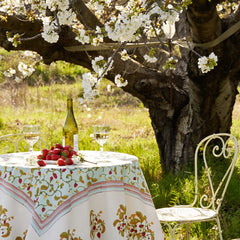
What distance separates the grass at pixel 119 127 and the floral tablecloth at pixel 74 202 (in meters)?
1.29

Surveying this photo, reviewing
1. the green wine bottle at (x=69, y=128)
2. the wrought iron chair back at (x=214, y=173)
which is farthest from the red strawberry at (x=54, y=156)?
the wrought iron chair back at (x=214, y=173)

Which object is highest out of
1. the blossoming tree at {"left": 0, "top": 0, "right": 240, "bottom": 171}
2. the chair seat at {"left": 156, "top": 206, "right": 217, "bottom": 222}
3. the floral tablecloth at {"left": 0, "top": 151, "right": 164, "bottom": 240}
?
the blossoming tree at {"left": 0, "top": 0, "right": 240, "bottom": 171}

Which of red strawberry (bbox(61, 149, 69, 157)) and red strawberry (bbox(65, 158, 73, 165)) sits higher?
red strawberry (bbox(61, 149, 69, 157))

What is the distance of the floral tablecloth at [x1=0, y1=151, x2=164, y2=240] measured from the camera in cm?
235

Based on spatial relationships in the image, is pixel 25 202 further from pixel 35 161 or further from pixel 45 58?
pixel 45 58

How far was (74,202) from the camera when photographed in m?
2.36

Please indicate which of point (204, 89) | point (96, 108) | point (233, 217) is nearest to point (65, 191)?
point (233, 217)

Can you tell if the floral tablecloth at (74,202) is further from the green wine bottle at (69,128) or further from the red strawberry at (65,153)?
the green wine bottle at (69,128)

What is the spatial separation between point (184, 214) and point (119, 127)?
213 inches

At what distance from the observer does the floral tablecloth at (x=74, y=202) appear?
2346mm

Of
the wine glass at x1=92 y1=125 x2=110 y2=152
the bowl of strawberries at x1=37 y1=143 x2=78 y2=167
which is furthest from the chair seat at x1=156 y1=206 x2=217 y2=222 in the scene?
the bowl of strawberries at x1=37 y1=143 x2=78 y2=167

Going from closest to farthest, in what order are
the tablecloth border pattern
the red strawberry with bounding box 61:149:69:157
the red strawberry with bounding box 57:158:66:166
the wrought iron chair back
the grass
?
the tablecloth border pattern < the red strawberry with bounding box 57:158:66:166 < the red strawberry with bounding box 61:149:69:157 < the wrought iron chair back < the grass

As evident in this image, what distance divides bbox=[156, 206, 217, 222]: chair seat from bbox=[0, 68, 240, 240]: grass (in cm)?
50

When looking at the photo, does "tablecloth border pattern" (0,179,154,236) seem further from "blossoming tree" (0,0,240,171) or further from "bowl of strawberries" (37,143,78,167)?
"blossoming tree" (0,0,240,171)
